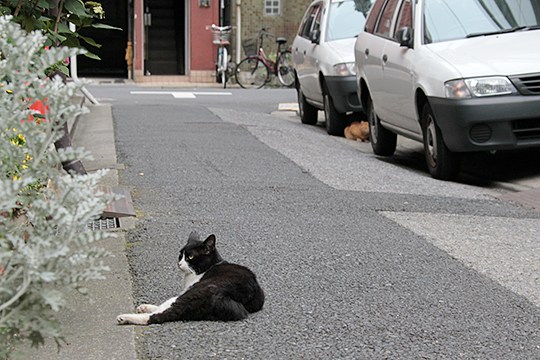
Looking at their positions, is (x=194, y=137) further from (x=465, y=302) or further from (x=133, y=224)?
(x=465, y=302)

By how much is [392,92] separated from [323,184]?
2320 mm

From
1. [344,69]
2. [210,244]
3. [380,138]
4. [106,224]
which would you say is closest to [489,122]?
[380,138]

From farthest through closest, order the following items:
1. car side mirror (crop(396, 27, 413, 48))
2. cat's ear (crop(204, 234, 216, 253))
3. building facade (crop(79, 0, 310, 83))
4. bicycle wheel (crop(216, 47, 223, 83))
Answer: building facade (crop(79, 0, 310, 83)) → bicycle wheel (crop(216, 47, 223, 83)) → car side mirror (crop(396, 27, 413, 48)) → cat's ear (crop(204, 234, 216, 253))

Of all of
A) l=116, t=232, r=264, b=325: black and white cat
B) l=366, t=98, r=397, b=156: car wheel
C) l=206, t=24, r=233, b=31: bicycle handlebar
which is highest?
l=116, t=232, r=264, b=325: black and white cat

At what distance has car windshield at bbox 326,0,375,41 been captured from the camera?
51.0 ft

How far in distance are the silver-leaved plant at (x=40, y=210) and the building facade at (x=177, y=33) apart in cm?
2701

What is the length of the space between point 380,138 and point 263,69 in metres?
16.0

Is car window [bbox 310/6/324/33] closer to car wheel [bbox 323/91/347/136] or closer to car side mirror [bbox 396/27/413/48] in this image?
car wheel [bbox 323/91/347/136]

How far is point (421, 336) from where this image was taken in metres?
4.75

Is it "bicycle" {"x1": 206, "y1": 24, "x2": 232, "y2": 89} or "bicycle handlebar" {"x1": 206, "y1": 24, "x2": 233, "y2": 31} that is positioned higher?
"bicycle handlebar" {"x1": 206, "y1": 24, "x2": 233, "y2": 31}

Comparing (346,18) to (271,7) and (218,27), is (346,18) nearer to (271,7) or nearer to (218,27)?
(218,27)

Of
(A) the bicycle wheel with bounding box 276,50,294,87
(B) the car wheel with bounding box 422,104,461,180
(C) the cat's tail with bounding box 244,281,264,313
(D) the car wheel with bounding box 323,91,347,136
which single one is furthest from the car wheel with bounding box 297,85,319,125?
(C) the cat's tail with bounding box 244,281,264,313

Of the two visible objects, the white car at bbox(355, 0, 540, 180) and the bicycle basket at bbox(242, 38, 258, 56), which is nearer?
the white car at bbox(355, 0, 540, 180)

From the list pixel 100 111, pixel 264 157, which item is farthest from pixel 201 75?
pixel 264 157
